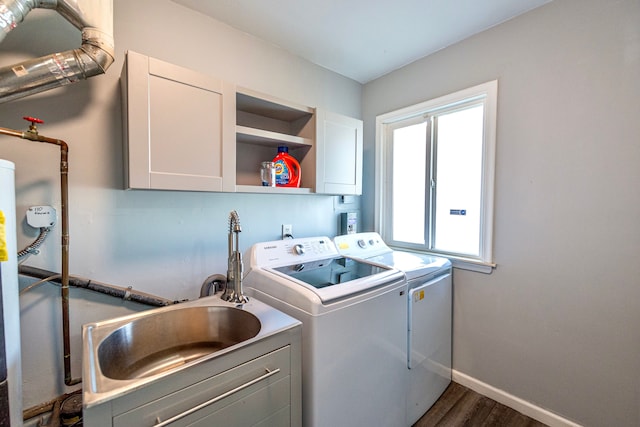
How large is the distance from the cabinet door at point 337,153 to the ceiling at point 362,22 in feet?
1.68

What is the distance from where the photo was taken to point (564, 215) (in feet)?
4.93

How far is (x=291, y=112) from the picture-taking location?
5.98ft

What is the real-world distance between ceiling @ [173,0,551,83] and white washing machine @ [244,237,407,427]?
1408 mm

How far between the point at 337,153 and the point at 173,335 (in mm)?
1492

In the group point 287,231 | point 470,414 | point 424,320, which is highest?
point 287,231

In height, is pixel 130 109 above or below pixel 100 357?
above

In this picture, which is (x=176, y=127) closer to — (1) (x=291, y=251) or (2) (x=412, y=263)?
(1) (x=291, y=251)

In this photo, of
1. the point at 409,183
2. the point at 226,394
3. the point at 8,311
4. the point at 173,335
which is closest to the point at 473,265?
the point at 409,183

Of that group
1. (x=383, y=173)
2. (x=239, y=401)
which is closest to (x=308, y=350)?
(x=239, y=401)

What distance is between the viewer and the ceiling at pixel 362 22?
1.53 m

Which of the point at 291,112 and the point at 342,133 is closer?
the point at 291,112

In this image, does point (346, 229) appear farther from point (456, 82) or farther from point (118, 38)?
point (118, 38)

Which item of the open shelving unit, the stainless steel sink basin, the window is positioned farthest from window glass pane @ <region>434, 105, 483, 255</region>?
the stainless steel sink basin

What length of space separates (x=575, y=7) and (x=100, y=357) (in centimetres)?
272
